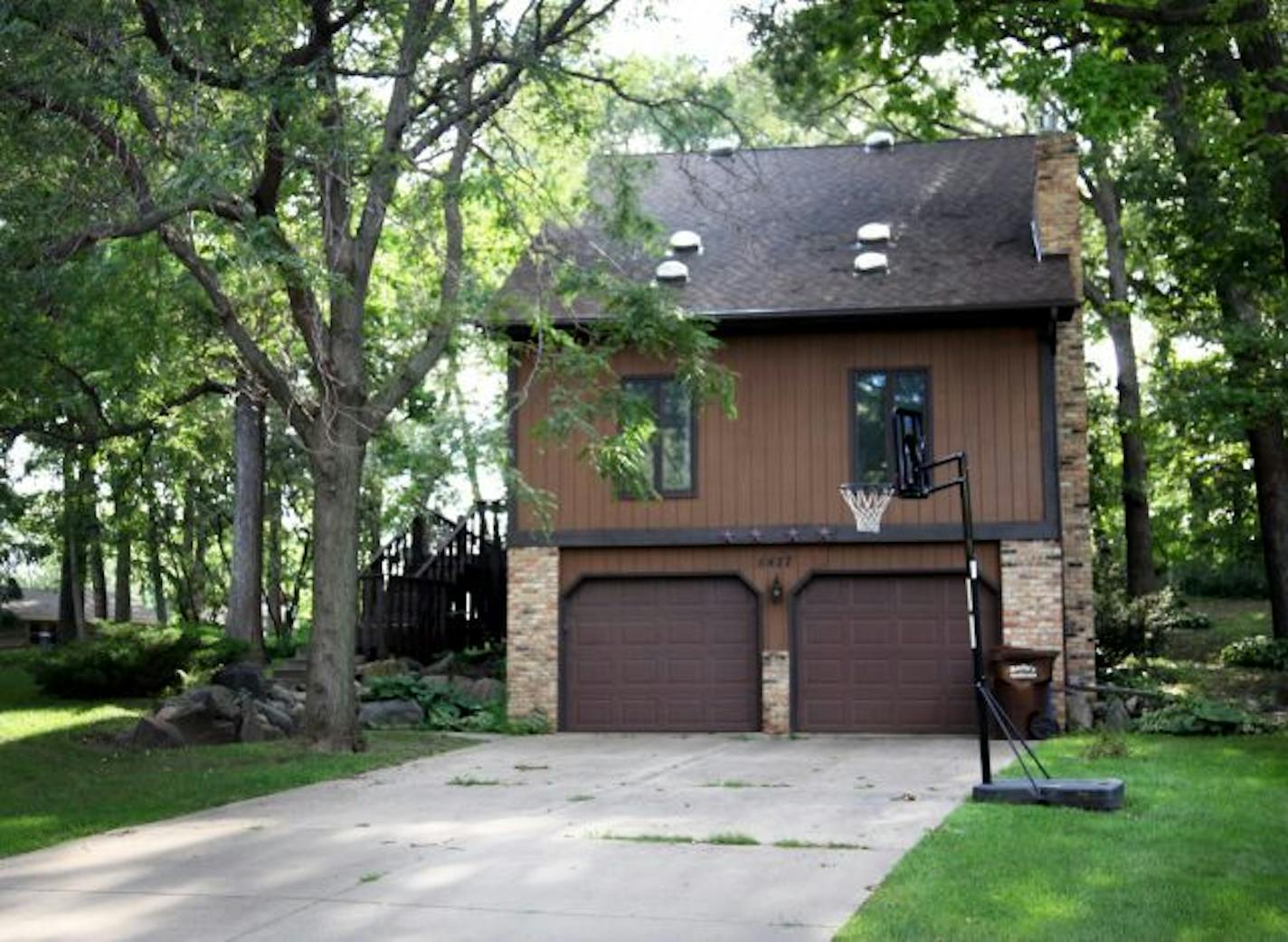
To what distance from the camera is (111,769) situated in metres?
14.8

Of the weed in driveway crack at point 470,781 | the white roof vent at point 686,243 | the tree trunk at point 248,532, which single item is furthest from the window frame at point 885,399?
the tree trunk at point 248,532

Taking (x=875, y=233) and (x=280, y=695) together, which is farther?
(x=875, y=233)

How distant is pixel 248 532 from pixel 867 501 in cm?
1202

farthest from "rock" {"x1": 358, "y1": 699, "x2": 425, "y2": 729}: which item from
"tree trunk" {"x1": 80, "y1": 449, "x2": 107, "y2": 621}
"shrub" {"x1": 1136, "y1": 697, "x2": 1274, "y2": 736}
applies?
"shrub" {"x1": 1136, "y1": 697, "x2": 1274, "y2": 736}

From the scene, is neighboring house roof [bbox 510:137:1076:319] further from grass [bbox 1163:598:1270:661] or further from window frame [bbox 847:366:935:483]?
grass [bbox 1163:598:1270:661]

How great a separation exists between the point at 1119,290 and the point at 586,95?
14790 mm

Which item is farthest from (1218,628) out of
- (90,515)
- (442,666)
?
(90,515)

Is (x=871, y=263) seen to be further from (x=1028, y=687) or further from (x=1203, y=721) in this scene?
(x=1203, y=721)

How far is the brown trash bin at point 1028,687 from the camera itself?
58.7 feet

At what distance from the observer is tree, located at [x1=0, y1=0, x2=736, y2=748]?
12277 millimetres

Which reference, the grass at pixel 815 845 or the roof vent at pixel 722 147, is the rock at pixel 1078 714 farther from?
the roof vent at pixel 722 147

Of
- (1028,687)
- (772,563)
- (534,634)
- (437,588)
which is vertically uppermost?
(772,563)

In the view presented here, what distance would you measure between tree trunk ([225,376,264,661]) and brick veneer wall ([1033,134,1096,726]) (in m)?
13.0

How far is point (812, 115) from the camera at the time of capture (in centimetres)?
2517
